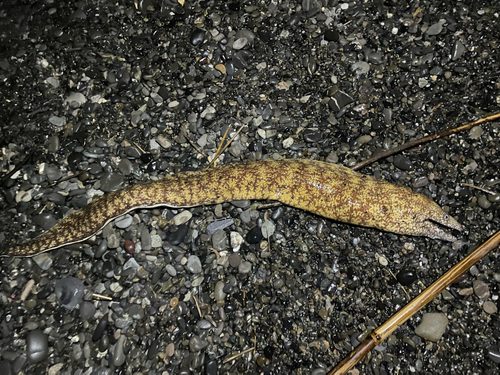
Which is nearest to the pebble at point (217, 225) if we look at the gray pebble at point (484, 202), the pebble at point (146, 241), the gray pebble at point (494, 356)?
the pebble at point (146, 241)

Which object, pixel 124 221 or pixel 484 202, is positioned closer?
pixel 484 202

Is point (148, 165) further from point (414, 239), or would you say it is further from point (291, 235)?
point (414, 239)

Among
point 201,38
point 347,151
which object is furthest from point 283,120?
point 201,38

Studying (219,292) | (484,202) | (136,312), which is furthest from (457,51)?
(136,312)

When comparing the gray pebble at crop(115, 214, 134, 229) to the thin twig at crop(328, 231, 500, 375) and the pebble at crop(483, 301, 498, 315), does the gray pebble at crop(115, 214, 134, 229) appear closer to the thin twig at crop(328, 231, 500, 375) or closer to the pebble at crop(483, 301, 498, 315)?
the thin twig at crop(328, 231, 500, 375)

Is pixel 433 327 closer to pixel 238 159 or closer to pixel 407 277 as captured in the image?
pixel 407 277

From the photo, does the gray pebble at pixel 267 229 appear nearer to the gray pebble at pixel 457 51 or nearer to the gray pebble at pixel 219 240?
the gray pebble at pixel 219 240

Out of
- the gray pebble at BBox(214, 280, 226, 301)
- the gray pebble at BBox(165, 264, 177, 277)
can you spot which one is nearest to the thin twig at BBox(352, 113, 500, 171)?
the gray pebble at BBox(214, 280, 226, 301)
